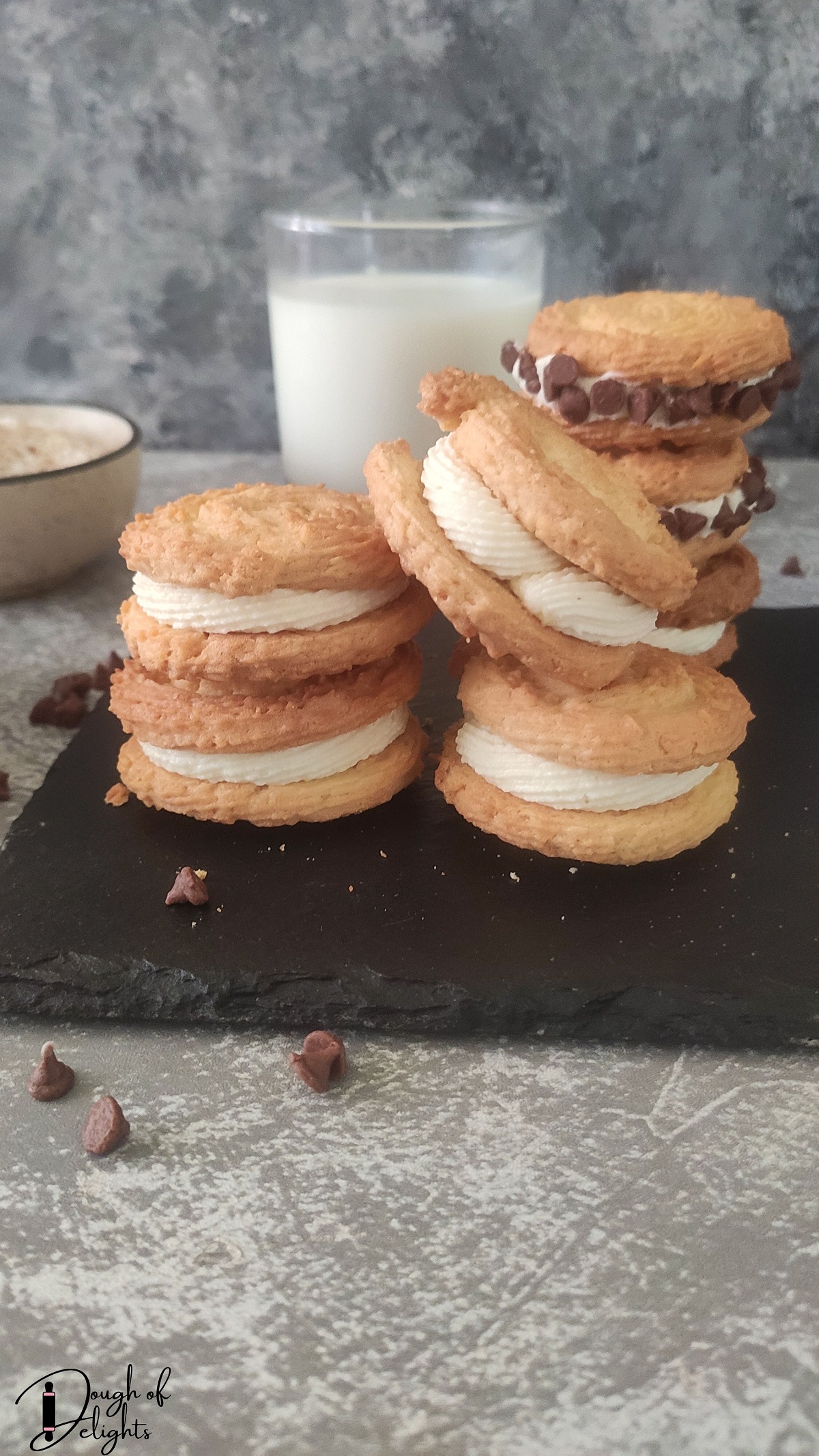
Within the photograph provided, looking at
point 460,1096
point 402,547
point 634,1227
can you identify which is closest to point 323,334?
point 402,547

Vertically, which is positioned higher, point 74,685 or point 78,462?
point 78,462

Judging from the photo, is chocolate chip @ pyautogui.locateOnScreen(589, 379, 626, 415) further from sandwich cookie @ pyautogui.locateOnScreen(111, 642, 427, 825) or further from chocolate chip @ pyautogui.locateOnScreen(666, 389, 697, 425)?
sandwich cookie @ pyautogui.locateOnScreen(111, 642, 427, 825)

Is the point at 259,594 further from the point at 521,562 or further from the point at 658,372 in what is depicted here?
the point at 658,372

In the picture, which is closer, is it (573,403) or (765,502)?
(573,403)

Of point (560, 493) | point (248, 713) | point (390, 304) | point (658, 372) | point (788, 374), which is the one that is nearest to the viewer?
point (560, 493)

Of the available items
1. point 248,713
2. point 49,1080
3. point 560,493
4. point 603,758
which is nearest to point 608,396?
point 560,493

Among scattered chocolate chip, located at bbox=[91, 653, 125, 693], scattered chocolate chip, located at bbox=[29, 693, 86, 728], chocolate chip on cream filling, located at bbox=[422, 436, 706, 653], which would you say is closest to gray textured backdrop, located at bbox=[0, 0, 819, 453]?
scattered chocolate chip, located at bbox=[91, 653, 125, 693]
